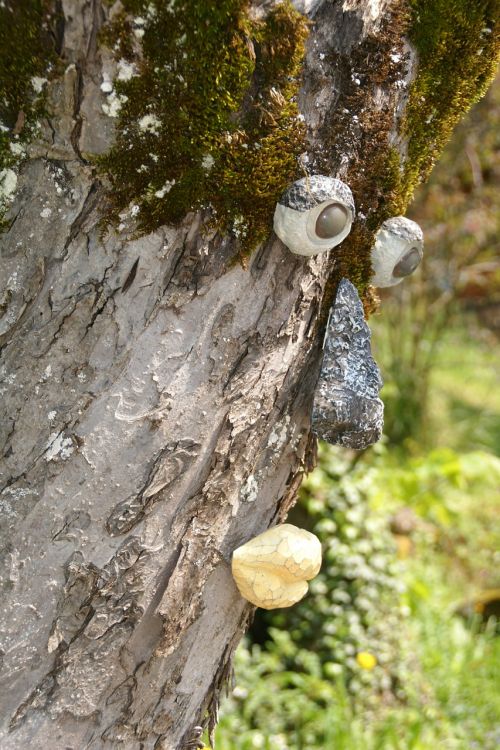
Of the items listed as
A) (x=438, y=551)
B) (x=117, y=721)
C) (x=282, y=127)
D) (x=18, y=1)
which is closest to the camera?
(x=18, y=1)

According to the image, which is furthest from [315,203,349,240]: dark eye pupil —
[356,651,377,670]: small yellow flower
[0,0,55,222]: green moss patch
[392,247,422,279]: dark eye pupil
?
[356,651,377,670]: small yellow flower

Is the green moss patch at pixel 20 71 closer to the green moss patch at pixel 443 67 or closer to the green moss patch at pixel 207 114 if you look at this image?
the green moss patch at pixel 207 114

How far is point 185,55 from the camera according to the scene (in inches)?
33.5

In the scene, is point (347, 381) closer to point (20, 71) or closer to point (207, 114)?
point (207, 114)

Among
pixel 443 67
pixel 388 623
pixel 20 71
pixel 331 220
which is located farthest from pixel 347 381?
pixel 388 623

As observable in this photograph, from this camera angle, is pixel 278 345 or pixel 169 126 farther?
pixel 278 345

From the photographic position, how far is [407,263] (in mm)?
1164

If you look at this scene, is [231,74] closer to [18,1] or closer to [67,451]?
[18,1]

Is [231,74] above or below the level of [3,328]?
above

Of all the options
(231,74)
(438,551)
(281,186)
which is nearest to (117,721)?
(281,186)

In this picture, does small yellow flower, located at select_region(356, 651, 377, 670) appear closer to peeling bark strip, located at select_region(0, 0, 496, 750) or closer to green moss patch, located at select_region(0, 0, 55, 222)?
peeling bark strip, located at select_region(0, 0, 496, 750)

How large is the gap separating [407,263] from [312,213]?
1.01 ft

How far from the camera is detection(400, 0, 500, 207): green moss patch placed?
3.24ft

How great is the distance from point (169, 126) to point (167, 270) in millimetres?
193
